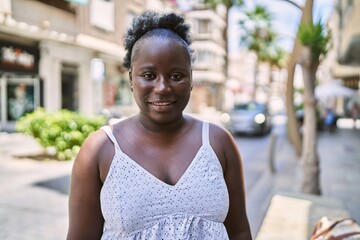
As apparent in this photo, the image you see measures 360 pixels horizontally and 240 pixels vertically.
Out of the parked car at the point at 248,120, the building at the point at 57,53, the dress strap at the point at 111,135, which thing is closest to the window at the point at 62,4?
the building at the point at 57,53

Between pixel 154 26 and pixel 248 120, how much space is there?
623 inches

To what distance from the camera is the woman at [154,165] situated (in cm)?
132

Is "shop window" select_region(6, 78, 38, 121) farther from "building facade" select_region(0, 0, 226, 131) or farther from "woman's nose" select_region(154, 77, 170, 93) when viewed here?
"woman's nose" select_region(154, 77, 170, 93)

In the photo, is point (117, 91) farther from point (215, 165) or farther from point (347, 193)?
point (215, 165)

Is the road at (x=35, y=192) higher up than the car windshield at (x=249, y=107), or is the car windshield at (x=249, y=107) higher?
the car windshield at (x=249, y=107)

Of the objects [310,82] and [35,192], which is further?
[35,192]

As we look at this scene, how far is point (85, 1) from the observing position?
14.8 meters

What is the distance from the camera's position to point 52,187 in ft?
20.8

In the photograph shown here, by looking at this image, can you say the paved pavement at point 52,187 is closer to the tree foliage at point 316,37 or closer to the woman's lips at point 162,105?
the tree foliage at point 316,37

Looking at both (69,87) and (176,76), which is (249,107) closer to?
(69,87)

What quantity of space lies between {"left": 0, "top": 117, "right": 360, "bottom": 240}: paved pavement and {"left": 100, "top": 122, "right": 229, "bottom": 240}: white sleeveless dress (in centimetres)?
335

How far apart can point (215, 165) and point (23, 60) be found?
49.2 ft

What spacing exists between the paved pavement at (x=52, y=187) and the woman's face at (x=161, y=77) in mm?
3451

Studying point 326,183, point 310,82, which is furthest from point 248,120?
point 310,82
